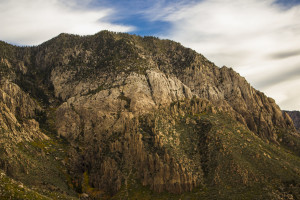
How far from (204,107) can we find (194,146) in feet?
109

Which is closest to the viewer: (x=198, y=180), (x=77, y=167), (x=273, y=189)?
(x=273, y=189)

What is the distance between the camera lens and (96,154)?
598 ft

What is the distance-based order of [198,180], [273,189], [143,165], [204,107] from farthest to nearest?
[204,107] < [143,165] < [198,180] < [273,189]

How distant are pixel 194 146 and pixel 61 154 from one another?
7947 cm

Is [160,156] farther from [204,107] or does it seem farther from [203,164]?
[204,107]

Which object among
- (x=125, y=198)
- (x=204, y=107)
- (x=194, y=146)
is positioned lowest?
(x=125, y=198)

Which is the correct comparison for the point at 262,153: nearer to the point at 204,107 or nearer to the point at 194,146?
the point at 194,146

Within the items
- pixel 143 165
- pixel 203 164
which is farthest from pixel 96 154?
pixel 203 164

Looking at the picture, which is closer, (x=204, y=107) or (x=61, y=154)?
(x=61, y=154)

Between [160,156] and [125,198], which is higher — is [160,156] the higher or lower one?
the higher one

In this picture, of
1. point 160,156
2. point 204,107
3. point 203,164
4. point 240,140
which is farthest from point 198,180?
point 204,107

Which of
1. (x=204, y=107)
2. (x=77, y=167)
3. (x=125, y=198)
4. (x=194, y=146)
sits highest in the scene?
(x=204, y=107)

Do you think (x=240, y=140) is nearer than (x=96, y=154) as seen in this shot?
Yes

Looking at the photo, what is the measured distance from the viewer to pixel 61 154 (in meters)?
182
